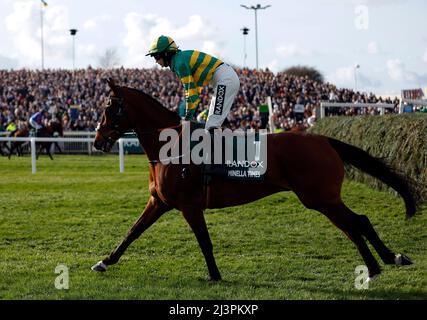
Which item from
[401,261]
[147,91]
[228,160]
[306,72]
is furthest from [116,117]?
[306,72]

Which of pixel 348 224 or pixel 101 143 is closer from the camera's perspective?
pixel 348 224

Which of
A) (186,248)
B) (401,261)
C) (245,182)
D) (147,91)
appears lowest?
(186,248)

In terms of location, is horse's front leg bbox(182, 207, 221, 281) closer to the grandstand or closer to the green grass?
the green grass

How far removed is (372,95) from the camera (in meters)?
29.6

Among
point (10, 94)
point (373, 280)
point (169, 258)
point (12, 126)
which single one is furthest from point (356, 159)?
point (10, 94)

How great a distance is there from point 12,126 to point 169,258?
20818 mm

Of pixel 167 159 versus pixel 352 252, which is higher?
pixel 167 159

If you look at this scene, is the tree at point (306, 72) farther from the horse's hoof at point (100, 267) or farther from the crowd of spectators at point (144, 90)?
the horse's hoof at point (100, 267)

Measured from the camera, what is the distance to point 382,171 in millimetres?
7211

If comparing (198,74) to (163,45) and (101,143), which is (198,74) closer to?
(163,45)

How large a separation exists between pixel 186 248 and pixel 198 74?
8.65ft

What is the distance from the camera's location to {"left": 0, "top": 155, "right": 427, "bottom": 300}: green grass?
614 centimetres
